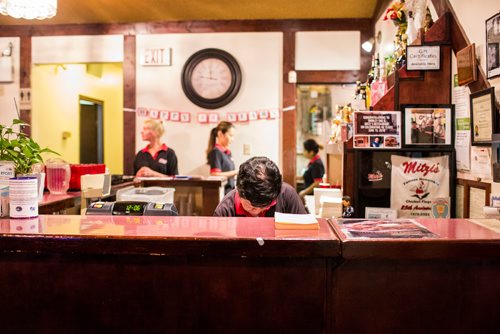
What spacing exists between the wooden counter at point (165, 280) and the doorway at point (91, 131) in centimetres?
630

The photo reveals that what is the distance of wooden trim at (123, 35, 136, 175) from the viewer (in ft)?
18.4

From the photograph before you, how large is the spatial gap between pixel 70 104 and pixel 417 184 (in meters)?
5.69

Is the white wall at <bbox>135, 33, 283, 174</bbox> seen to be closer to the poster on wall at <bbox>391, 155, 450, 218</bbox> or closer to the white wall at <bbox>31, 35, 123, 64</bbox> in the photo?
the white wall at <bbox>31, 35, 123, 64</bbox>

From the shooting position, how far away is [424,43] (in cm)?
271

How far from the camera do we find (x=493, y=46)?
212cm

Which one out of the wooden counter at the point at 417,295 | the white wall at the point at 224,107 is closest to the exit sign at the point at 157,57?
the white wall at the point at 224,107

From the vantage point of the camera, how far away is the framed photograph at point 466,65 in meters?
2.32

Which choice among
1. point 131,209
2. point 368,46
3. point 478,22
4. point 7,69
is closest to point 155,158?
point 7,69

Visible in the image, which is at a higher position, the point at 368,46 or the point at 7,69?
the point at 368,46

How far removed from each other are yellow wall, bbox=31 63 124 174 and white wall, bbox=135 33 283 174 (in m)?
1.41

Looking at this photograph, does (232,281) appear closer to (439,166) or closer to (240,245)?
(240,245)

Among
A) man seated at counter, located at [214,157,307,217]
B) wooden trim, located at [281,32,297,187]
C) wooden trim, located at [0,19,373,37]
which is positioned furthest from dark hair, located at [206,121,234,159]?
man seated at counter, located at [214,157,307,217]

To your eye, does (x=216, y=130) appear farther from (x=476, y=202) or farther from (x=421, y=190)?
(x=476, y=202)

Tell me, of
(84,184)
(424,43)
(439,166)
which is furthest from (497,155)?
(84,184)
